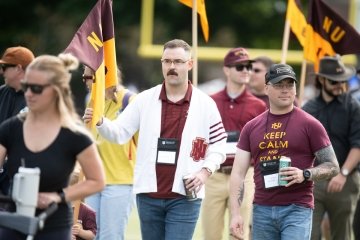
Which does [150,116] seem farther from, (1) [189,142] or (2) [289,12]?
(2) [289,12]

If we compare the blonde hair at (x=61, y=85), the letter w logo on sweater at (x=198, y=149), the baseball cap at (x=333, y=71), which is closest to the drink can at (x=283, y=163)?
the letter w logo on sweater at (x=198, y=149)

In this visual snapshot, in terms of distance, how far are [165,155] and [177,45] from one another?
96cm

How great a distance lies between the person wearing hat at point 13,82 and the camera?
10273 millimetres

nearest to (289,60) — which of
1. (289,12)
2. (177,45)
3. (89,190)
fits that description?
(289,12)

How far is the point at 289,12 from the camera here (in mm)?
13625

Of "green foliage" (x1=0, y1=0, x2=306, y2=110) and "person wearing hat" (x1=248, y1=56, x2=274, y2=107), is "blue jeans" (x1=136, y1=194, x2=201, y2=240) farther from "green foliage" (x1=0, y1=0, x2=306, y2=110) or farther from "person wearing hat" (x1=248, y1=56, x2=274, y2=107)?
"green foliage" (x1=0, y1=0, x2=306, y2=110)

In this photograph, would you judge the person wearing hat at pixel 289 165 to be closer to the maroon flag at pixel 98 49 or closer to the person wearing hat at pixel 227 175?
the maroon flag at pixel 98 49

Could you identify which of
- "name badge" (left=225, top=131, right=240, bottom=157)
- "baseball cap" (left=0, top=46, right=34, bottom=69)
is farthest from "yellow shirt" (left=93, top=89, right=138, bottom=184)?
"name badge" (left=225, top=131, right=240, bottom=157)

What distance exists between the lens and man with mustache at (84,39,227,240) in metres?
9.62

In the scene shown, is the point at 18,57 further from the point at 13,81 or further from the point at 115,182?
the point at 115,182

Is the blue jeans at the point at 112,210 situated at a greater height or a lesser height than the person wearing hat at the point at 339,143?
lesser

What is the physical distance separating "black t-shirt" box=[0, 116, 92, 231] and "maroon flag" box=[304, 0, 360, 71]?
5811 millimetres

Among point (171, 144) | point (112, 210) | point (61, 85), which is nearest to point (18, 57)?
point (112, 210)

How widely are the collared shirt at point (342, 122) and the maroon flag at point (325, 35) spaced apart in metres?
0.91
